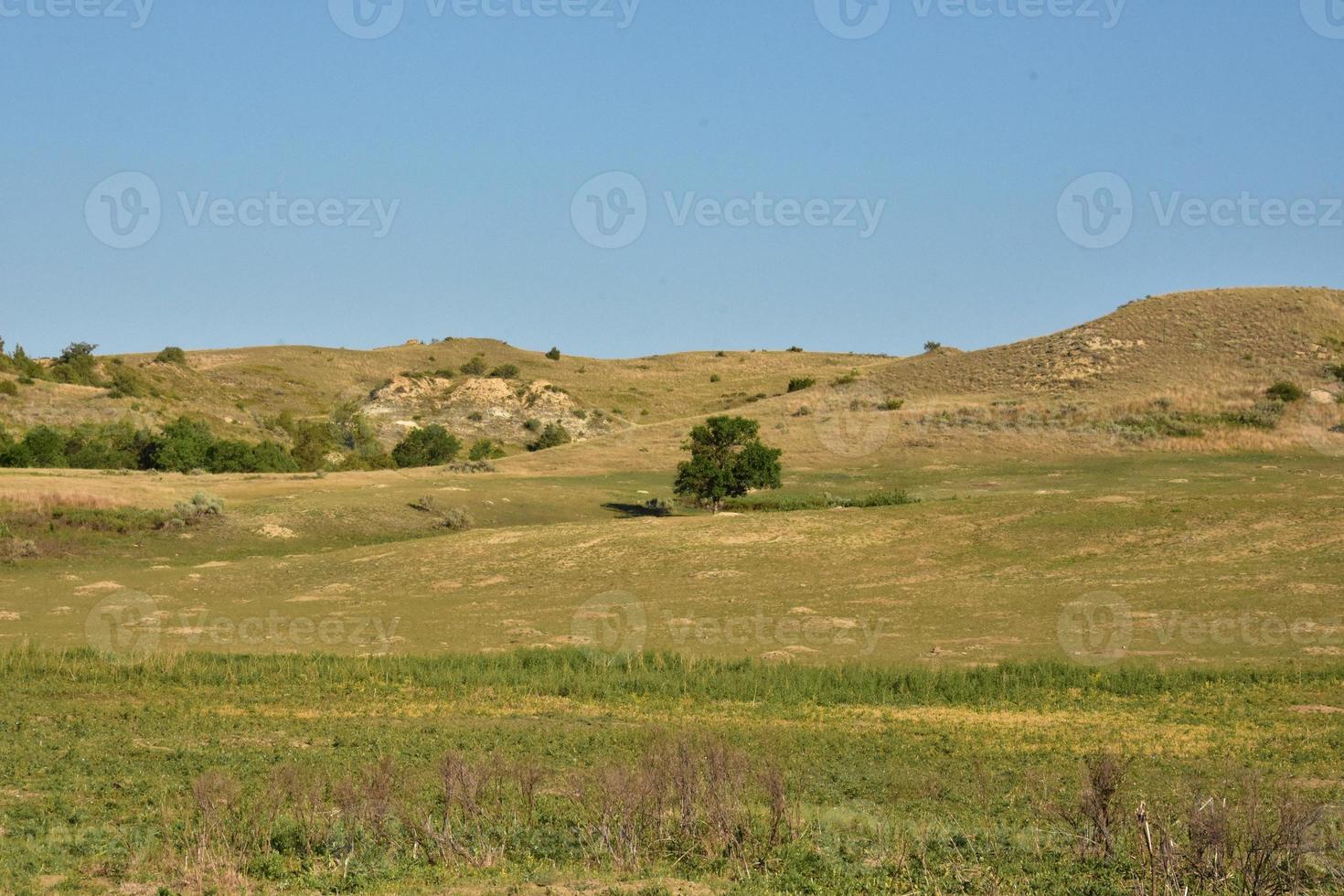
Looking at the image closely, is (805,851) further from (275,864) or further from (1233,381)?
(1233,381)

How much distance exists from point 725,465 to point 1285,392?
126ft

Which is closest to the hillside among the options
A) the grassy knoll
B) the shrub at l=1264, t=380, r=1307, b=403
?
the shrub at l=1264, t=380, r=1307, b=403

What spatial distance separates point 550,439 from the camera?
107625 mm

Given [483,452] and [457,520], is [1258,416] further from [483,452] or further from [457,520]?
[483,452]

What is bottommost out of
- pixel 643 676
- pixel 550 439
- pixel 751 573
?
pixel 643 676

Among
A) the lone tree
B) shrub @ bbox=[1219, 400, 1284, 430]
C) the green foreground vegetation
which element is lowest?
the green foreground vegetation

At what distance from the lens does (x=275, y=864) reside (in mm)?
15492

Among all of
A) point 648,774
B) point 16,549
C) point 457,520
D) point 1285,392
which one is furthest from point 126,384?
point 648,774

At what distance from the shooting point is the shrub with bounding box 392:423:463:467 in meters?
92.2

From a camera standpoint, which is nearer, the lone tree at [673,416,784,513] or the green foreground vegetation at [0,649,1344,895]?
the green foreground vegetation at [0,649,1344,895]

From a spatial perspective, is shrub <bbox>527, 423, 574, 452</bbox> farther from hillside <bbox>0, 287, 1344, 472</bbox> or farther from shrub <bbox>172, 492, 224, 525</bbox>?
shrub <bbox>172, 492, 224, 525</bbox>

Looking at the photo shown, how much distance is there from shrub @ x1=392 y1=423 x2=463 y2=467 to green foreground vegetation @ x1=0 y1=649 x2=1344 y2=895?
61.8m

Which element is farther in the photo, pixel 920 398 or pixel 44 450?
pixel 920 398

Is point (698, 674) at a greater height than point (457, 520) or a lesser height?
lesser
